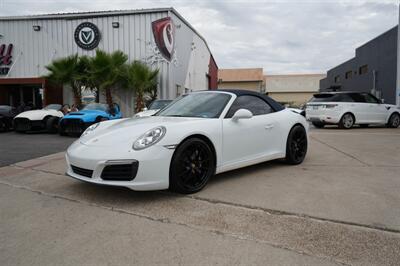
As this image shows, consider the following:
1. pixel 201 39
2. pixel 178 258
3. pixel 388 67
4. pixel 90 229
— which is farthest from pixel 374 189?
pixel 201 39

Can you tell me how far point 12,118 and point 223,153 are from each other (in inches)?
472

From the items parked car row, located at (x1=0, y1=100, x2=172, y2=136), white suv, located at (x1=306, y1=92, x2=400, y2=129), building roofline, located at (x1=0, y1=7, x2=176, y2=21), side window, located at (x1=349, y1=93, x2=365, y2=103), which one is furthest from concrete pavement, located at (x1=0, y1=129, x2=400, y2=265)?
building roofline, located at (x1=0, y1=7, x2=176, y2=21)

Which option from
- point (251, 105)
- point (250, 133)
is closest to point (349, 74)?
point (251, 105)

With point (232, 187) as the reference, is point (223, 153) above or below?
above

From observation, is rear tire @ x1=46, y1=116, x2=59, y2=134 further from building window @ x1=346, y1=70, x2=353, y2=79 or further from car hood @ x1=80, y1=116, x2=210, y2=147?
building window @ x1=346, y1=70, x2=353, y2=79

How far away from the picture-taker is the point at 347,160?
604 centimetres

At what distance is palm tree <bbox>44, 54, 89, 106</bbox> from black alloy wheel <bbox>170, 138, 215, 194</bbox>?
15676 millimetres

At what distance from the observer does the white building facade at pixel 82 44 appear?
1942 cm

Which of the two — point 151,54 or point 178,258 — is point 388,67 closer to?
point 151,54

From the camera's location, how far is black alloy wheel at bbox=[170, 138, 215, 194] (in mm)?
3715

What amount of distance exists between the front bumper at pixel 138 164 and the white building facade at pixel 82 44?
52.7ft

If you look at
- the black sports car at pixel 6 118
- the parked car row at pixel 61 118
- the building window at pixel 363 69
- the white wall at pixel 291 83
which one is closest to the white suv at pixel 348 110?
the parked car row at pixel 61 118

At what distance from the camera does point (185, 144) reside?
12.5 feet

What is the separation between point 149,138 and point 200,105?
1255 millimetres
